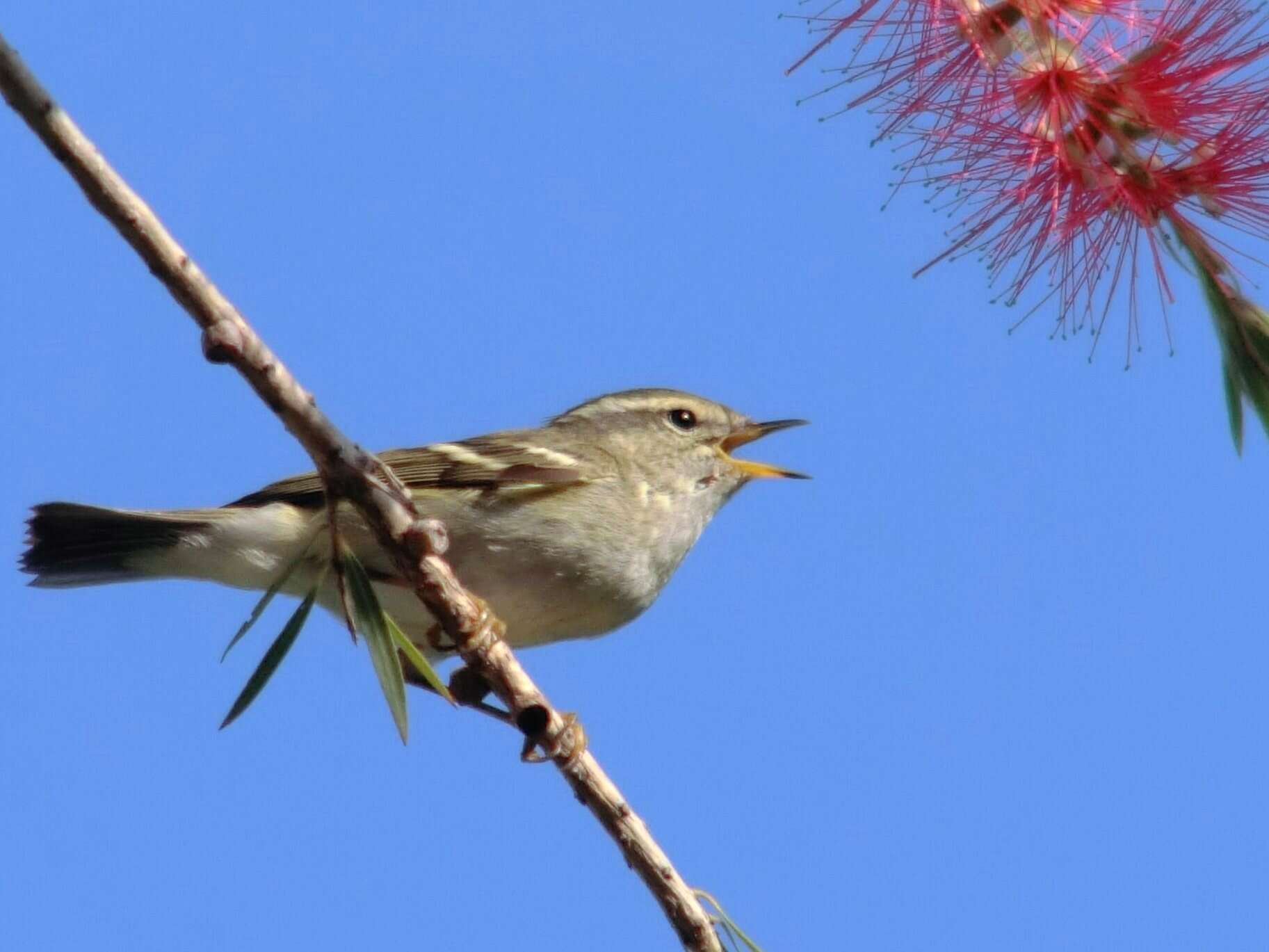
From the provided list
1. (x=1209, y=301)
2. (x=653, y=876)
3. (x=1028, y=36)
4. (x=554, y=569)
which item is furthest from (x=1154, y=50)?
(x=554, y=569)

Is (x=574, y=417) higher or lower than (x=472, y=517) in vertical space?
higher

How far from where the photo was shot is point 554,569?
19.2ft

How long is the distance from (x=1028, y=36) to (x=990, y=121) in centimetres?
24

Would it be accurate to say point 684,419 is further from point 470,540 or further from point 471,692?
point 471,692

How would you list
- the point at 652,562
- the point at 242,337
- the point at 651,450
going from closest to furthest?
the point at 242,337 < the point at 652,562 < the point at 651,450

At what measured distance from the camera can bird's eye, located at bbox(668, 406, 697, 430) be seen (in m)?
7.14

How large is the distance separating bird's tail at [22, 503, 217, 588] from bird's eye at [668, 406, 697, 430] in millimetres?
2274

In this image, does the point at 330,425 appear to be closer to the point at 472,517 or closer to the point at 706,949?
the point at 706,949

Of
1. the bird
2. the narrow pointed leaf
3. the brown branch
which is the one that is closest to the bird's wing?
the bird

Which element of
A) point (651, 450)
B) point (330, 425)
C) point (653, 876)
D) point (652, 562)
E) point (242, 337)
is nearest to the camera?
point (242, 337)

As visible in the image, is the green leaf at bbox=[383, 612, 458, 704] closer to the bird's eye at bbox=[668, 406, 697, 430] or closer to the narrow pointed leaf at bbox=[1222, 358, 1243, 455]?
the narrow pointed leaf at bbox=[1222, 358, 1243, 455]

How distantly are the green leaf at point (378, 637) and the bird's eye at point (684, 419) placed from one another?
3.48 meters

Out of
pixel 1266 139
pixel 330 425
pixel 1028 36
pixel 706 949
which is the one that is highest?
pixel 1028 36

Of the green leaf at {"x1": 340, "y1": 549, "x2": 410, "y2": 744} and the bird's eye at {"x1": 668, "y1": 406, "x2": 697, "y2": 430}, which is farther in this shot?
the bird's eye at {"x1": 668, "y1": 406, "x2": 697, "y2": 430}
